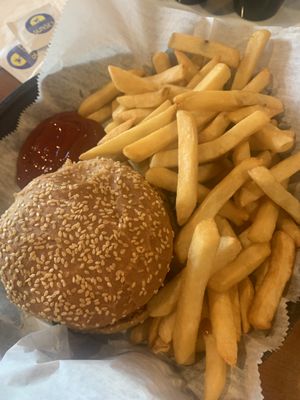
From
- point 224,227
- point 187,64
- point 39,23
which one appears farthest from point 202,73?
point 39,23

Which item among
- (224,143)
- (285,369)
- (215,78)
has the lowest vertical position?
(285,369)

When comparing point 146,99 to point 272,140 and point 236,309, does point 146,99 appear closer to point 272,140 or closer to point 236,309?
point 272,140

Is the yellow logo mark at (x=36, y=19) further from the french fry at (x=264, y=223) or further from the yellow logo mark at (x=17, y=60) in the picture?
the french fry at (x=264, y=223)

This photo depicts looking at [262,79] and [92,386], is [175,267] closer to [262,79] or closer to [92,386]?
[92,386]

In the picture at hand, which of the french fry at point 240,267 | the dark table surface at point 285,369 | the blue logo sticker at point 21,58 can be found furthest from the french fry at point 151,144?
the blue logo sticker at point 21,58

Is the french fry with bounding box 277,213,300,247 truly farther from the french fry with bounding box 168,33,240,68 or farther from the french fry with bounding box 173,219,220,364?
the french fry with bounding box 168,33,240,68

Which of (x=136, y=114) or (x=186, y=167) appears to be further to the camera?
(x=136, y=114)
